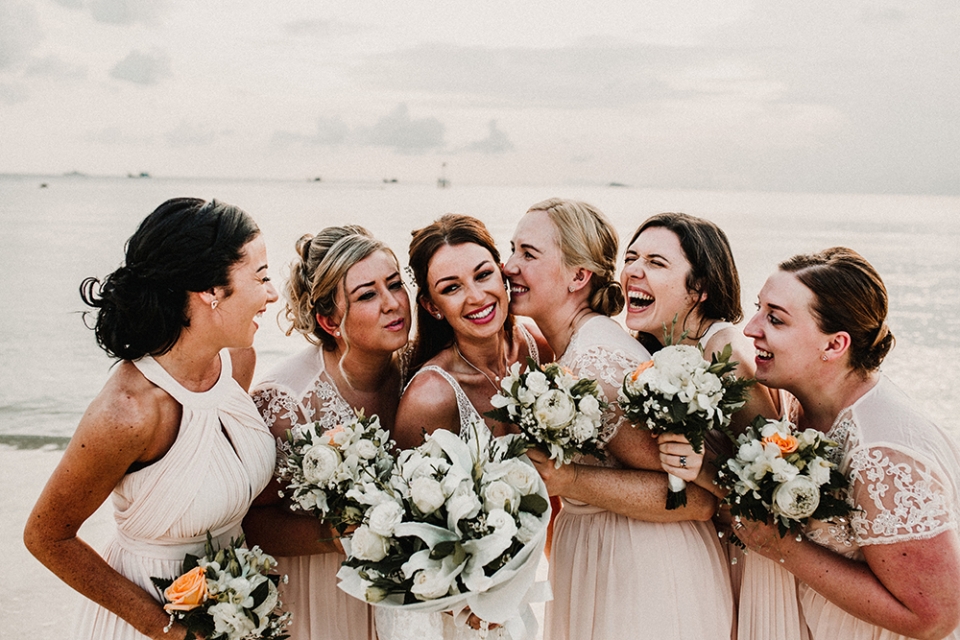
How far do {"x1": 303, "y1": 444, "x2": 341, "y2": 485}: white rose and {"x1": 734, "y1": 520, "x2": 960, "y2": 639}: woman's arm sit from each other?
82.6 inches

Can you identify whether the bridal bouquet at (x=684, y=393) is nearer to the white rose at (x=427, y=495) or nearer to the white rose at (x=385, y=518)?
the white rose at (x=427, y=495)

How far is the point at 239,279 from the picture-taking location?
3736 mm

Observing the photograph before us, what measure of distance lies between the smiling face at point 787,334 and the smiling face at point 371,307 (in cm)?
210

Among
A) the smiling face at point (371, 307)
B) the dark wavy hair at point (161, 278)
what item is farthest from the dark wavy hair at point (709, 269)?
the dark wavy hair at point (161, 278)

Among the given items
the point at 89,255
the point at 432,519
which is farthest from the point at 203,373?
the point at 89,255

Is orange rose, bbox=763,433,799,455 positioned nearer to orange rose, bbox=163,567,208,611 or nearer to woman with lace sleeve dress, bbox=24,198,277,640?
woman with lace sleeve dress, bbox=24,198,277,640

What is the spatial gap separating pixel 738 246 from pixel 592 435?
4897 centimetres

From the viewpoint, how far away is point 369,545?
10.3ft

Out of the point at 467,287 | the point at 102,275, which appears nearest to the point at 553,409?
the point at 467,287

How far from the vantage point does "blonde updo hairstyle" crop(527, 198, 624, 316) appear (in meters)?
4.90

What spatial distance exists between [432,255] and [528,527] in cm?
206

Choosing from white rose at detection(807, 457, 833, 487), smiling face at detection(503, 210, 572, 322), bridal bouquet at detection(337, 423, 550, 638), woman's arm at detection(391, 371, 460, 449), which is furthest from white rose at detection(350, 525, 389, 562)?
smiling face at detection(503, 210, 572, 322)

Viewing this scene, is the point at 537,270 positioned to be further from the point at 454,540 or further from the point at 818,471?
the point at 454,540

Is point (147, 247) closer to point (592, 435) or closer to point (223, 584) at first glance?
point (223, 584)
